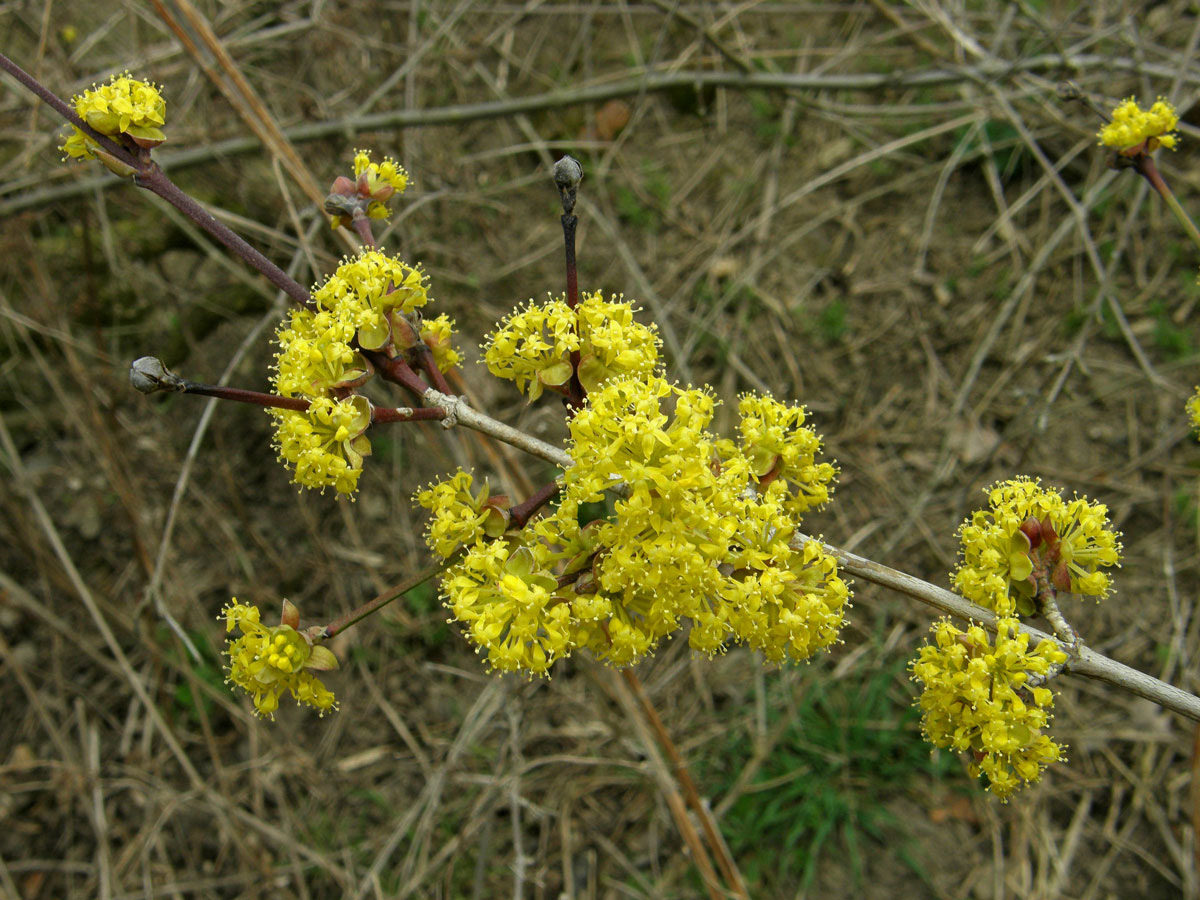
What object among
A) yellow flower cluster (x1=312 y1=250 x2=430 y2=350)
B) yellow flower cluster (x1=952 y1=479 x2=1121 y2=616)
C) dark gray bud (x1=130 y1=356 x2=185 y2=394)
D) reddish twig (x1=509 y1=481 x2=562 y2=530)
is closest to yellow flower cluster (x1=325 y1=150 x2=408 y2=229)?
yellow flower cluster (x1=312 y1=250 x2=430 y2=350)

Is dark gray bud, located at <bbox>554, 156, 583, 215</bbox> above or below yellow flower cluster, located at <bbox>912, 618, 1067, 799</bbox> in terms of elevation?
above

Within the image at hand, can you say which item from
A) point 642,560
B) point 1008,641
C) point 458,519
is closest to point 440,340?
point 458,519

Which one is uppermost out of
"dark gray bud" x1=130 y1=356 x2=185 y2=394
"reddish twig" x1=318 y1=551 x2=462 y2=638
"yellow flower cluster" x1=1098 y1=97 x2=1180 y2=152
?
"yellow flower cluster" x1=1098 y1=97 x2=1180 y2=152

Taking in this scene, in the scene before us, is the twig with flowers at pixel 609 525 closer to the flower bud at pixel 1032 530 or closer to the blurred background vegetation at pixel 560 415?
the flower bud at pixel 1032 530

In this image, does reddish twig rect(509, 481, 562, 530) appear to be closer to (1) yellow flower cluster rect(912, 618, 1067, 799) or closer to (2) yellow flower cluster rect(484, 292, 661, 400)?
(2) yellow flower cluster rect(484, 292, 661, 400)

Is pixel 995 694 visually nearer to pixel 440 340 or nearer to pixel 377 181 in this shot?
pixel 440 340

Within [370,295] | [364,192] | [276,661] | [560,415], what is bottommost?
[276,661]

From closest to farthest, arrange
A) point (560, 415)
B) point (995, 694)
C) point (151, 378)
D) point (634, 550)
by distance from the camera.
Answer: point (151, 378) < point (634, 550) < point (995, 694) < point (560, 415)
